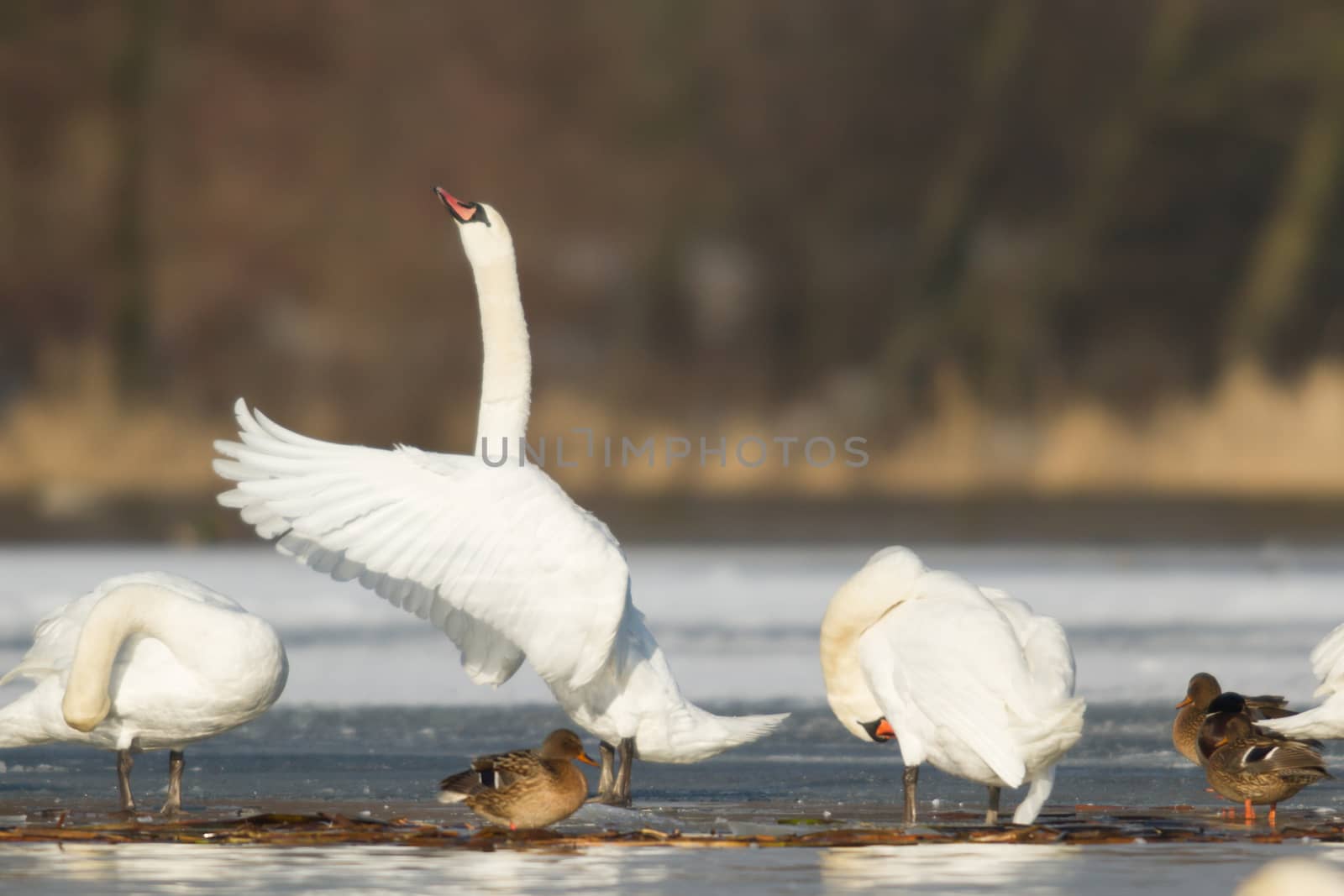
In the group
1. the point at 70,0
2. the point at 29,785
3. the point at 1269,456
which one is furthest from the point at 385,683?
the point at 70,0

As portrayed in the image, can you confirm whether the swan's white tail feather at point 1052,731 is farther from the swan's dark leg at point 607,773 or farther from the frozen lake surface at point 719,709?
the swan's dark leg at point 607,773

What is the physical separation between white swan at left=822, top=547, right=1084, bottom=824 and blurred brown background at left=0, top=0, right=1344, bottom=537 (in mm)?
19291

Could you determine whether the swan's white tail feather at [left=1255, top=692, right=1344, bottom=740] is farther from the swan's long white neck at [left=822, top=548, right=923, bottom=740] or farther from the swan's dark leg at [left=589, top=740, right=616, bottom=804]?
the swan's dark leg at [left=589, top=740, right=616, bottom=804]

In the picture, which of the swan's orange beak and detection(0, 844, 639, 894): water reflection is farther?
the swan's orange beak

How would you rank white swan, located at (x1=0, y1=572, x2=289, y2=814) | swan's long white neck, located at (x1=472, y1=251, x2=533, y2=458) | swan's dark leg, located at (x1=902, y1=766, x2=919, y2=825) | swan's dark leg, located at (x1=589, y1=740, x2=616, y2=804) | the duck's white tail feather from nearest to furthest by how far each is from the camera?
1. the duck's white tail feather
2. swan's dark leg, located at (x1=902, y1=766, x2=919, y2=825)
3. white swan, located at (x1=0, y1=572, x2=289, y2=814)
4. swan's dark leg, located at (x1=589, y1=740, x2=616, y2=804)
5. swan's long white neck, located at (x1=472, y1=251, x2=533, y2=458)

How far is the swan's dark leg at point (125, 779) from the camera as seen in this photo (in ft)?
23.9

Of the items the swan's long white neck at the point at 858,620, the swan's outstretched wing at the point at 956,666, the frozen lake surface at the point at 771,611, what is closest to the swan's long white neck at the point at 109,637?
the swan's long white neck at the point at 858,620

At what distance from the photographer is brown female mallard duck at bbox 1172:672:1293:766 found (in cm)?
770

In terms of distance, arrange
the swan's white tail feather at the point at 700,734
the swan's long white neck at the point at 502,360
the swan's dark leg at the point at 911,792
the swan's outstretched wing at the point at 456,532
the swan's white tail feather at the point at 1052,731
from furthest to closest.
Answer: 1. the swan's long white neck at the point at 502,360
2. the swan's white tail feather at the point at 700,734
3. the swan's outstretched wing at the point at 456,532
4. the swan's dark leg at the point at 911,792
5. the swan's white tail feather at the point at 1052,731

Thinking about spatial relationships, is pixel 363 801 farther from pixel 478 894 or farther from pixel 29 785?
pixel 478 894

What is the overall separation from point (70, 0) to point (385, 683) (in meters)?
21.4

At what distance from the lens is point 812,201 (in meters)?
33.5

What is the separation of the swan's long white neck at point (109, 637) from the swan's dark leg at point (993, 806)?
7.91 feet

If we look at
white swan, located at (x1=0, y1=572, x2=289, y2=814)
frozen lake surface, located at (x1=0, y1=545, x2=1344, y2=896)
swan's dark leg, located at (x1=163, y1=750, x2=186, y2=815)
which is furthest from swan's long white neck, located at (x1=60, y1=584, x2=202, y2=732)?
frozen lake surface, located at (x1=0, y1=545, x2=1344, y2=896)
